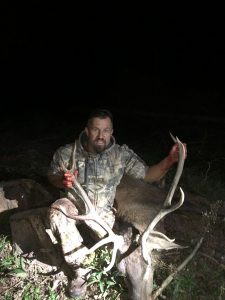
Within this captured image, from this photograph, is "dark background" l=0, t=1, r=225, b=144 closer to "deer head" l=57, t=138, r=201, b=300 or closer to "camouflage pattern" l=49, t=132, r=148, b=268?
"camouflage pattern" l=49, t=132, r=148, b=268

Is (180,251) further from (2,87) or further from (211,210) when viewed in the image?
(2,87)

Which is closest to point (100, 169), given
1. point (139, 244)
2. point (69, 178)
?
point (69, 178)

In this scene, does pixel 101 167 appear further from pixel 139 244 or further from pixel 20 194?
pixel 20 194

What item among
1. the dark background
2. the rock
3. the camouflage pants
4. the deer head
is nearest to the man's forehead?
the deer head

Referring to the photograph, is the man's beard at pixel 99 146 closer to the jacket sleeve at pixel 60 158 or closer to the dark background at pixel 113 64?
the jacket sleeve at pixel 60 158

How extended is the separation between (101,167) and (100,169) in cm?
2

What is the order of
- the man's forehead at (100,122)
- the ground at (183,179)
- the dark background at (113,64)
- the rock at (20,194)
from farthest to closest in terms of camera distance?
1. the dark background at (113,64)
2. the rock at (20,194)
3. the man's forehead at (100,122)
4. the ground at (183,179)

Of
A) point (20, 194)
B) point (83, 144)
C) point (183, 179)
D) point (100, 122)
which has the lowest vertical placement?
point (183, 179)

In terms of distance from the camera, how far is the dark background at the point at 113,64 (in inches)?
504

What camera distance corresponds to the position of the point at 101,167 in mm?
4508

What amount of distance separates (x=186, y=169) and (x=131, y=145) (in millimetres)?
2101

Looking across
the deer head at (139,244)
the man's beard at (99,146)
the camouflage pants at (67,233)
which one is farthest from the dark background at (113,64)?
the deer head at (139,244)

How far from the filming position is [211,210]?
4.70 m

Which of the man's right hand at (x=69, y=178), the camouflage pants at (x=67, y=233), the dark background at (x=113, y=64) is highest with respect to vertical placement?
the man's right hand at (x=69, y=178)
